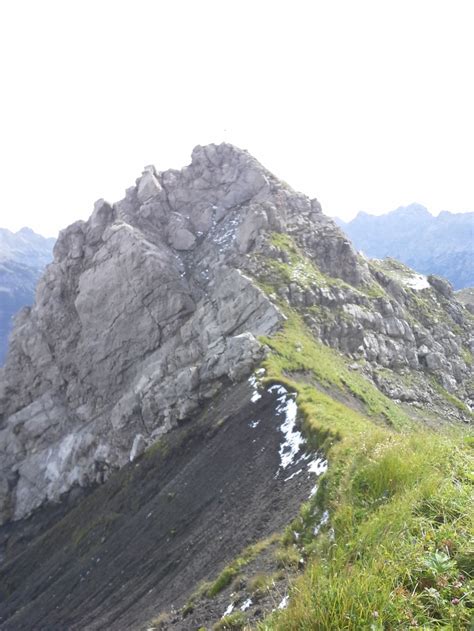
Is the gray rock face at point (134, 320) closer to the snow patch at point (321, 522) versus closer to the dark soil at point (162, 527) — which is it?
the dark soil at point (162, 527)

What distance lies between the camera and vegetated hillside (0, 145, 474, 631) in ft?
21.3

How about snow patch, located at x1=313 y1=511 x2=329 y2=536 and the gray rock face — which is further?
the gray rock face

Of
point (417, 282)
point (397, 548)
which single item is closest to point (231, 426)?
point (397, 548)

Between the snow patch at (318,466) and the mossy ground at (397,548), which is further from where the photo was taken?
the snow patch at (318,466)

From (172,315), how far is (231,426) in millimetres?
35518

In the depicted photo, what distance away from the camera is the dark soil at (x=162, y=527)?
894 inches

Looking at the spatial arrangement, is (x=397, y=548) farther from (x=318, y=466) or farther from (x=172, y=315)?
(x=172, y=315)

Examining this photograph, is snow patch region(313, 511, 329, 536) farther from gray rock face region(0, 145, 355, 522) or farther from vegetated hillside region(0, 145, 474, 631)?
gray rock face region(0, 145, 355, 522)

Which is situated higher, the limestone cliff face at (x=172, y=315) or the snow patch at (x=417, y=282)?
the snow patch at (x=417, y=282)

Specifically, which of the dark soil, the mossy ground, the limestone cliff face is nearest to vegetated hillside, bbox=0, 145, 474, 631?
the mossy ground

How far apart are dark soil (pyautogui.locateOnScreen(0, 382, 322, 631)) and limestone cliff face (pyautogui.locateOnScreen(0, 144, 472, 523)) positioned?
7.50 meters

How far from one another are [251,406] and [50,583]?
26.4m

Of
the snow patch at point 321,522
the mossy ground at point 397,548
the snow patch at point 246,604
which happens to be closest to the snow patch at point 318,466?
the snow patch at point 321,522

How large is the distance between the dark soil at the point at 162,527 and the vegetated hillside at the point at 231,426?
0.23 m
